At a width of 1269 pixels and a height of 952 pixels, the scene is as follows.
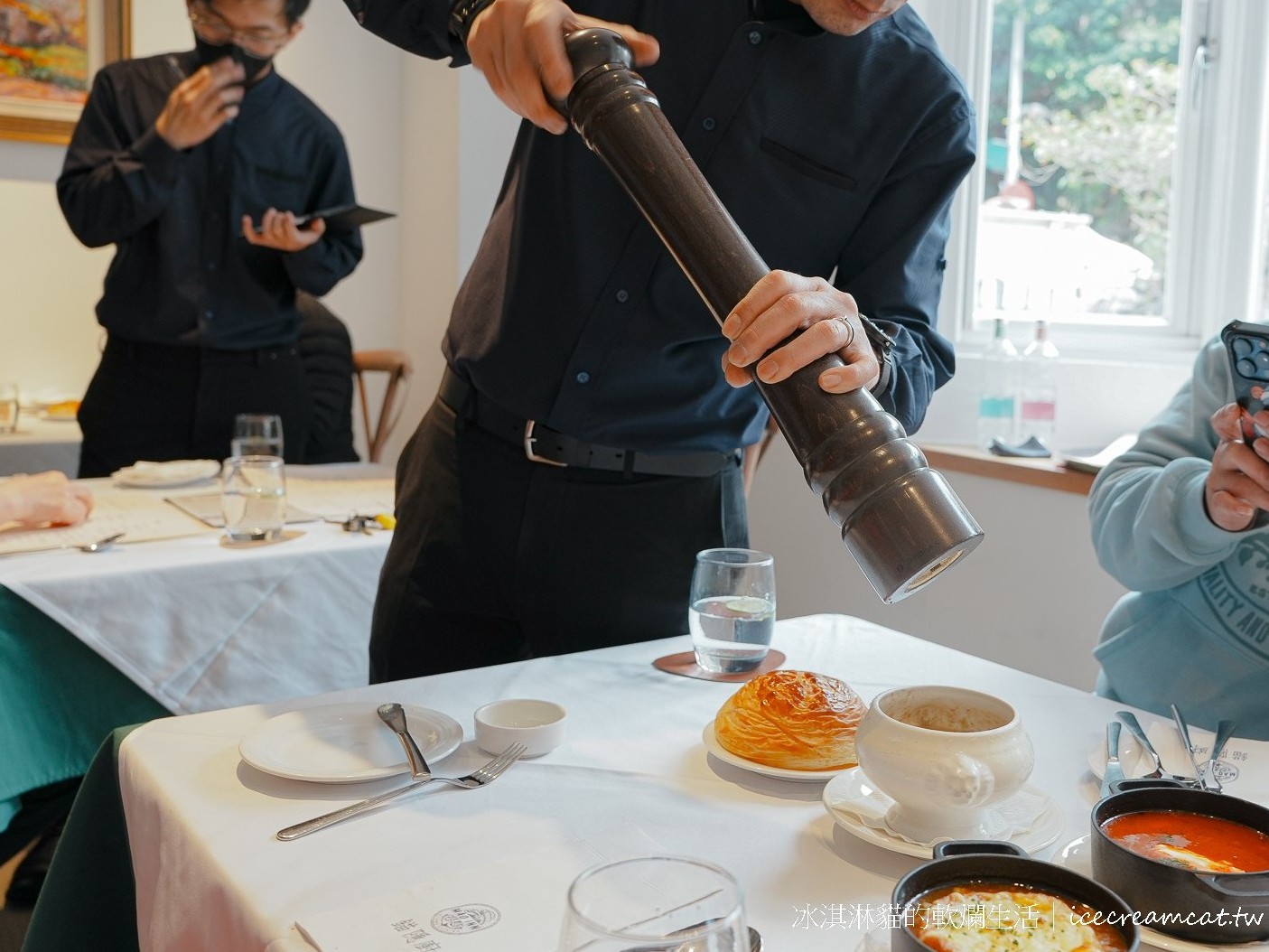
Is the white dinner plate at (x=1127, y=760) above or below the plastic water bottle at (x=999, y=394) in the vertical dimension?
below

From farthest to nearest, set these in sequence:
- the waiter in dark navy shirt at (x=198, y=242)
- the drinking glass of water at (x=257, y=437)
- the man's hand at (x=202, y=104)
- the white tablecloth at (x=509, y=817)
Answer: the waiter in dark navy shirt at (x=198, y=242) → the man's hand at (x=202, y=104) → the drinking glass of water at (x=257, y=437) → the white tablecloth at (x=509, y=817)

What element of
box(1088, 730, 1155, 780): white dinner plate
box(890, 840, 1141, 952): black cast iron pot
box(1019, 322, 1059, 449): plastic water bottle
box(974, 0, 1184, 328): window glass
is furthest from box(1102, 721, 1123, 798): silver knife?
box(974, 0, 1184, 328): window glass

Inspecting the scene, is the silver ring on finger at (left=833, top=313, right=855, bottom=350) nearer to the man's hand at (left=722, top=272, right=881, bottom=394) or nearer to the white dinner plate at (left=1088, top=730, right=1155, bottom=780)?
the man's hand at (left=722, top=272, right=881, bottom=394)

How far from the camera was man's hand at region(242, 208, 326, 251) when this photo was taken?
2412 millimetres

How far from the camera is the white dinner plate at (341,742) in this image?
0.84 metres

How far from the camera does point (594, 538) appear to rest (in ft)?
4.30

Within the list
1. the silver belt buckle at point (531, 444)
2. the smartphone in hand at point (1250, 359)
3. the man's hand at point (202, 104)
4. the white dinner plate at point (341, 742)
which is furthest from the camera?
the man's hand at point (202, 104)

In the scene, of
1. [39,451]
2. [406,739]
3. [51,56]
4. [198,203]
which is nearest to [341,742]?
[406,739]

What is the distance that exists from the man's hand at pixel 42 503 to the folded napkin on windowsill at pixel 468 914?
1.33 m

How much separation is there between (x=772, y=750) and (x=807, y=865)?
0.13 metres

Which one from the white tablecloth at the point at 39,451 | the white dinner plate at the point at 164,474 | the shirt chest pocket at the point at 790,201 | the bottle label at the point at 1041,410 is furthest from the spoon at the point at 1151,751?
the white tablecloth at the point at 39,451

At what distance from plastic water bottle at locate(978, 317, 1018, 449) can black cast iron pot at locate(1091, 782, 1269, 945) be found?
200cm

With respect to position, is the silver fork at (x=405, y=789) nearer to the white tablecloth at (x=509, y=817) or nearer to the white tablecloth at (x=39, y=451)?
the white tablecloth at (x=509, y=817)

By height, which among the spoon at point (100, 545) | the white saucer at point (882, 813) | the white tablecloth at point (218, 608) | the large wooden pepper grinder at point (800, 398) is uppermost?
the large wooden pepper grinder at point (800, 398)
